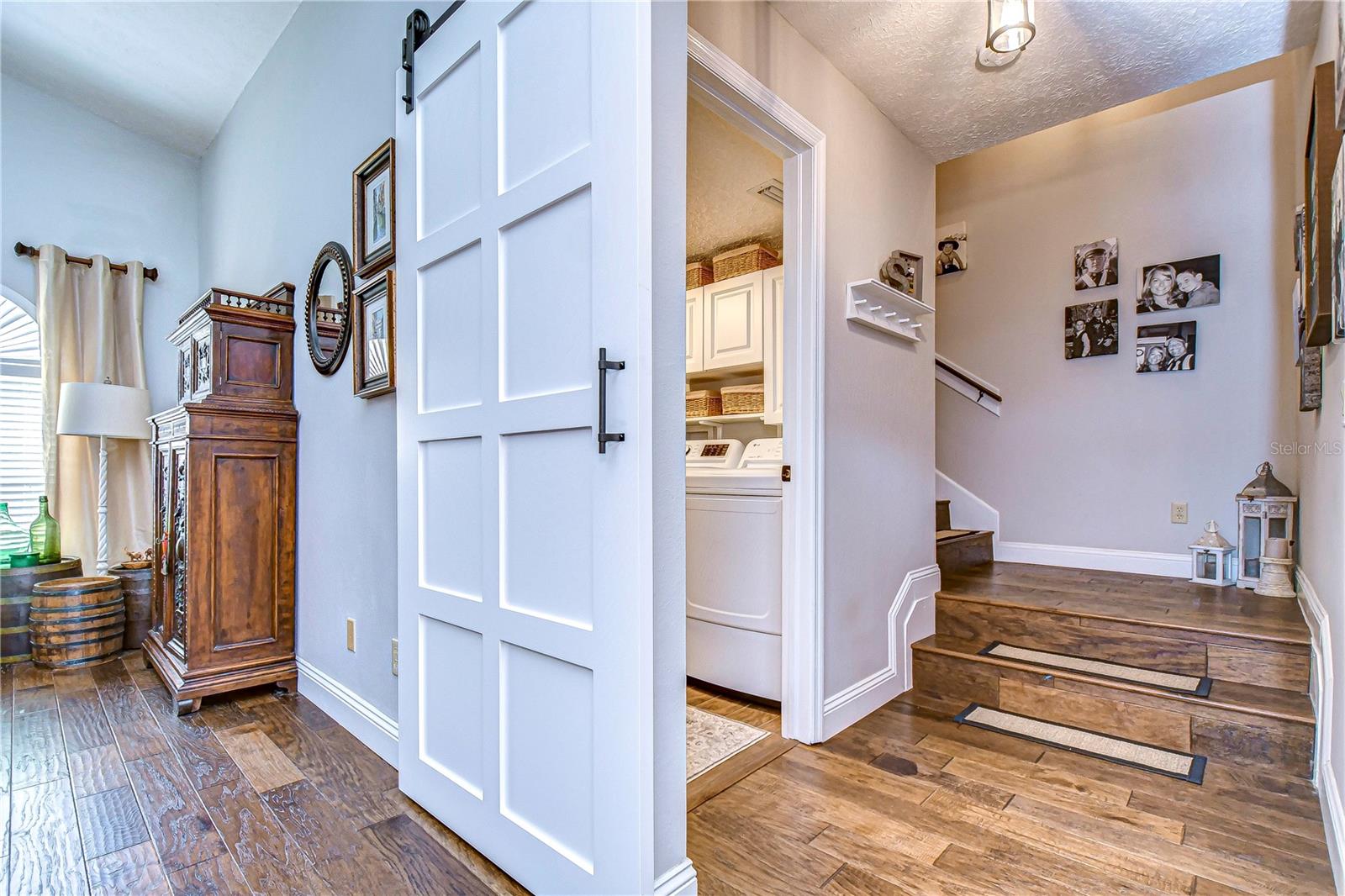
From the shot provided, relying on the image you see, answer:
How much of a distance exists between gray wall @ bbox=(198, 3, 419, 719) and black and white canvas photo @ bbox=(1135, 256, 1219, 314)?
3.74 meters

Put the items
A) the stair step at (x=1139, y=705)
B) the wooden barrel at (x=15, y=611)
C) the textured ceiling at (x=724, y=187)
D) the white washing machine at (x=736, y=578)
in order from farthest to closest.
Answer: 1. the wooden barrel at (x=15, y=611)
2. the textured ceiling at (x=724, y=187)
3. the white washing machine at (x=736, y=578)
4. the stair step at (x=1139, y=705)

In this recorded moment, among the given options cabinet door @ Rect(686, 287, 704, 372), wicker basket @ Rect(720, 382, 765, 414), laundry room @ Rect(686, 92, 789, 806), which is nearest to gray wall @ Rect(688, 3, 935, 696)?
laundry room @ Rect(686, 92, 789, 806)

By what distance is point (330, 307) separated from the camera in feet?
7.83

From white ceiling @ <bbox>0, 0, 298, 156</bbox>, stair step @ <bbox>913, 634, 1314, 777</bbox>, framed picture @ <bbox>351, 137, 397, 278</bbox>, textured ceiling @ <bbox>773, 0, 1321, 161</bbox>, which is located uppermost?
white ceiling @ <bbox>0, 0, 298, 156</bbox>

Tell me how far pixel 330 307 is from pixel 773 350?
218 centimetres

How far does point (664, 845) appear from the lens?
3.96 feet

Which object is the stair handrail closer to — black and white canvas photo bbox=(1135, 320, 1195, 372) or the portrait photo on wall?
the portrait photo on wall

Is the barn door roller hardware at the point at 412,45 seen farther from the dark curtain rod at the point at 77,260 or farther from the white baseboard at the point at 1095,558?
the white baseboard at the point at 1095,558

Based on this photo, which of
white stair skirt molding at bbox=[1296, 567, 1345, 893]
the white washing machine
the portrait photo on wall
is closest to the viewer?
white stair skirt molding at bbox=[1296, 567, 1345, 893]

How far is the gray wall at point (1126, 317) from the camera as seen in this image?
3.06 m

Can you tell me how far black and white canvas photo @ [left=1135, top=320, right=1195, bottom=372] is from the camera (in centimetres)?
326

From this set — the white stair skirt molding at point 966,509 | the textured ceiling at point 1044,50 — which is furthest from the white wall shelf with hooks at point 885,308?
the white stair skirt molding at point 966,509

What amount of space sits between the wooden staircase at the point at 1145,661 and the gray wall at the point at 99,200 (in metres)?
4.65

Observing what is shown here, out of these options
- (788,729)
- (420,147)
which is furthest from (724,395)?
(420,147)
